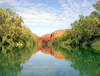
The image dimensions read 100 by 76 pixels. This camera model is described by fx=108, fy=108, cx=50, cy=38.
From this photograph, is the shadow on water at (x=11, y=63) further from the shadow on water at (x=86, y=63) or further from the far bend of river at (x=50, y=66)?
the shadow on water at (x=86, y=63)

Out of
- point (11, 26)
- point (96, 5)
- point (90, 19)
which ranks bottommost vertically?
point (11, 26)

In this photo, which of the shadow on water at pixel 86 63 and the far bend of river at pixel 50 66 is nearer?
the far bend of river at pixel 50 66

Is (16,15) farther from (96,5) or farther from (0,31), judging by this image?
(96,5)

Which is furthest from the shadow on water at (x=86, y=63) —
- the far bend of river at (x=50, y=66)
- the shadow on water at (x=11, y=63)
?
the shadow on water at (x=11, y=63)

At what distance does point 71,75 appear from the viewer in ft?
18.9

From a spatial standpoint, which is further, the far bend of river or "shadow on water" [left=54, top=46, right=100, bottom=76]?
"shadow on water" [left=54, top=46, right=100, bottom=76]

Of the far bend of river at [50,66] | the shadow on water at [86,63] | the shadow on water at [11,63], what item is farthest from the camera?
the shadow on water at [86,63]

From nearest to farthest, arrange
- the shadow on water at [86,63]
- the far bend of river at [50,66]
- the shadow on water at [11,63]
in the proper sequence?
the far bend of river at [50,66] < the shadow on water at [11,63] < the shadow on water at [86,63]

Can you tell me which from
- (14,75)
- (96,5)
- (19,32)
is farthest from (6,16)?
(14,75)

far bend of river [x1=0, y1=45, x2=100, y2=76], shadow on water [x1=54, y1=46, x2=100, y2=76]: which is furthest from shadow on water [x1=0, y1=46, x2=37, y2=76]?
shadow on water [x1=54, y1=46, x2=100, y2=76]

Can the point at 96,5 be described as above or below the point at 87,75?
above

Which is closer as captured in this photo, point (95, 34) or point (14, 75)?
point (14, 75)

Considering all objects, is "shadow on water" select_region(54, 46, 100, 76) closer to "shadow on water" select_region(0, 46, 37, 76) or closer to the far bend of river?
the far bend of river

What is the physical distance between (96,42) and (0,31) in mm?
34474
